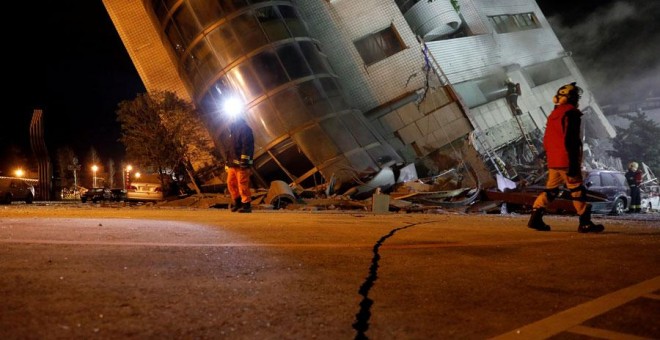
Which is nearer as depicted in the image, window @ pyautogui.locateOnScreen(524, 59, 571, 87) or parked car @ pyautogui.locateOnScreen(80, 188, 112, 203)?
parked car @ pyautogui.locateOnScreen(80, 188, 112, 203)

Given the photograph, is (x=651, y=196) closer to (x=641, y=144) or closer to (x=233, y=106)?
(x=641, y=144)

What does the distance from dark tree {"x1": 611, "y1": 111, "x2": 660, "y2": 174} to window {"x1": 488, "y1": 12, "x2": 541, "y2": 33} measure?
12.0 m

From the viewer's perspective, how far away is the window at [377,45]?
18.8 m

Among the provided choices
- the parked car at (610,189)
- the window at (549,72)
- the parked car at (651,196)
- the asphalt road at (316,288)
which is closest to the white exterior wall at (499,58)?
the window at (549,72)

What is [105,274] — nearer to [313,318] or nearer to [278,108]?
[313,318]

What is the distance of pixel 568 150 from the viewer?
4.88 m

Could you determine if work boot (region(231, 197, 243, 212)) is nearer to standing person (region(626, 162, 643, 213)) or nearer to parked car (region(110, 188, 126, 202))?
standing person (region(626, 162, 643, 213))

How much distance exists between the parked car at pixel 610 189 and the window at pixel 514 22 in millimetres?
10843

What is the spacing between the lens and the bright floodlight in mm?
15812

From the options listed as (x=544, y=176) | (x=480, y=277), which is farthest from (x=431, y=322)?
(x=544, y=176)

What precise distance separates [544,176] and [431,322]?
15.5 metres

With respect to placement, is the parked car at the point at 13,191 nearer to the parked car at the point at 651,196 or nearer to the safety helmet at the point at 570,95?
the safety helmet at the point at 570,95

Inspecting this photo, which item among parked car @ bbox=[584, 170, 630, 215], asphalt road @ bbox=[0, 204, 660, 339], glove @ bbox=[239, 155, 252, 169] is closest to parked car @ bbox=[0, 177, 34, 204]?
glove @ bbox=[239, 155, 252, 169]

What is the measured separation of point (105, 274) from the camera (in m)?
2.43
